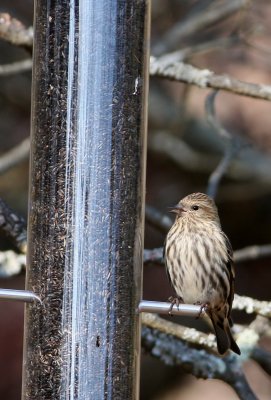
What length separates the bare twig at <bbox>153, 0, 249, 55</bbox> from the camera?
342 inches

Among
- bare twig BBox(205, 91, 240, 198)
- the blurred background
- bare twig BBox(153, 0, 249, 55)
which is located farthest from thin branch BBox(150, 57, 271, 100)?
the blurred background

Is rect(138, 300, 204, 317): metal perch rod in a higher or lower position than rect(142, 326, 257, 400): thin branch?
higher

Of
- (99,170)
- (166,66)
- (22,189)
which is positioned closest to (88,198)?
(99,170)

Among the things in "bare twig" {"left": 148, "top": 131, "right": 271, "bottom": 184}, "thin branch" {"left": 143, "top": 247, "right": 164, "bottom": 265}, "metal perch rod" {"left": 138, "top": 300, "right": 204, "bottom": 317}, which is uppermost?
"bare twig" {"left": 148, "top": 131, "right": 271, "bottom": 184}

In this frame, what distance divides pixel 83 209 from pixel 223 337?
5.02 feet

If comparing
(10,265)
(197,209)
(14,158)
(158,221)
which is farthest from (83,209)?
(14,158)

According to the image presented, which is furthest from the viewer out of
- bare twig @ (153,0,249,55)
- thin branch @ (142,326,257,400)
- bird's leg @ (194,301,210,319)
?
bare twig @ (153,0,249,55)

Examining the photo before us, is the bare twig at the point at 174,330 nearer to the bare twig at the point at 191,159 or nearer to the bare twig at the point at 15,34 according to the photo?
the bare twig at the point at 15,34

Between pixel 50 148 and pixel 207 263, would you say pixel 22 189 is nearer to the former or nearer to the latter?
pixel 207 263

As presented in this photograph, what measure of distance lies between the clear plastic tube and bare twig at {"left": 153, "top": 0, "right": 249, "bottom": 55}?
3.12m

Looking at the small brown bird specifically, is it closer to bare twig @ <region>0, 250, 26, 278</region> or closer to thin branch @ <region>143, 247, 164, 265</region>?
thin branch @ <region>143, 247, 164, 265</region>

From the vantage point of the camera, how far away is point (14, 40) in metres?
7.13

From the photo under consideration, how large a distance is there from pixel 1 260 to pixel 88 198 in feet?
4.53

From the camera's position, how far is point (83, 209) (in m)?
5.50
